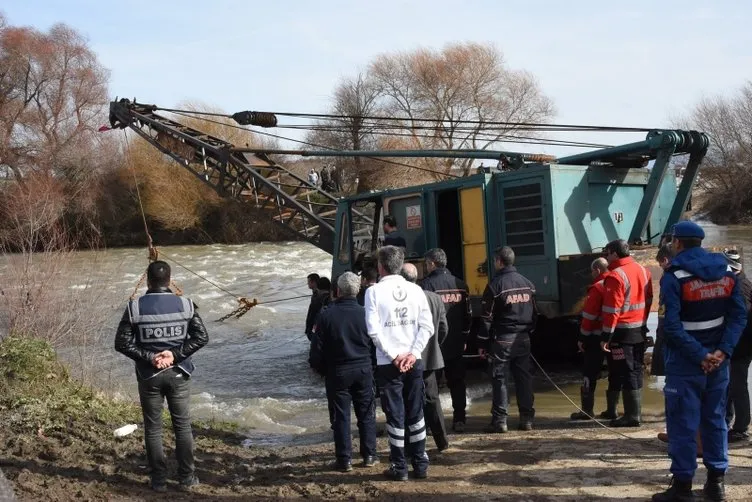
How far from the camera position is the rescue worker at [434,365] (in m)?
6.56

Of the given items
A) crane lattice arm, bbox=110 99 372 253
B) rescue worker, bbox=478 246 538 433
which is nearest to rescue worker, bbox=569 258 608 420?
rescue worker, bbox=478 246 538 433

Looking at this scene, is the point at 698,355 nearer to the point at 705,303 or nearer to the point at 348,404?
the point at 705,303

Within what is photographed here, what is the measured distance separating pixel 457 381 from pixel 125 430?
2.99 m

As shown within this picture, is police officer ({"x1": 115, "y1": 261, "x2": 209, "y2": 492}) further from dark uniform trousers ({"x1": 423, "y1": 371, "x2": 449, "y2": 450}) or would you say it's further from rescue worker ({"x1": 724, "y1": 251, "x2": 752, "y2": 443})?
rescue worker ({"x1": 724, "y1": 251, "x2": 752, "y2": 443})

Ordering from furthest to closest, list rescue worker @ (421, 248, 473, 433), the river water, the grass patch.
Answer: the river water
rescue worker @ (421, 248, 473, 433)
the grass patch

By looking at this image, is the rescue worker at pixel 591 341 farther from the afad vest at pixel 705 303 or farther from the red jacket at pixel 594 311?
the afad vest at pixel 705 303

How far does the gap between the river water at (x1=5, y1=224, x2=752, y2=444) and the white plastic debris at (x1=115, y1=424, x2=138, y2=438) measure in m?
1.31

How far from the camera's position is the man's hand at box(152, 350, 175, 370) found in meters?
5.73

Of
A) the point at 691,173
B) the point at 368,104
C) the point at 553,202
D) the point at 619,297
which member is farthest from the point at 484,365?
the point at 368,104

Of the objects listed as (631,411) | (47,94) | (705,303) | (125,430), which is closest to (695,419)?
(705,303)

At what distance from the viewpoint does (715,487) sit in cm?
508

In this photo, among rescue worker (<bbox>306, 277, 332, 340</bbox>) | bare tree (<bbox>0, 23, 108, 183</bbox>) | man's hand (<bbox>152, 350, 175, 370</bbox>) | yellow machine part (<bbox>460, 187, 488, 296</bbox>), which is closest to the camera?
man's hand (<bbox>152, 350, 175, 370</bbox>)

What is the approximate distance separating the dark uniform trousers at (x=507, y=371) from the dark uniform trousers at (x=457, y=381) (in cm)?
30

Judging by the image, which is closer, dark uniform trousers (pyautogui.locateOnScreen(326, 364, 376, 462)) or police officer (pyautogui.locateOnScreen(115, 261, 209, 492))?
police officer (pyautogui.locateOnScreen(115, 261, 209, 492))
